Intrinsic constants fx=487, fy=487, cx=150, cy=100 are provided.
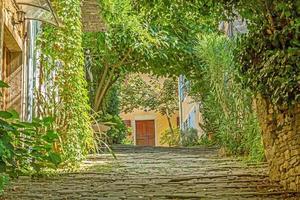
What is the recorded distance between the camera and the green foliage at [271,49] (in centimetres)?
340

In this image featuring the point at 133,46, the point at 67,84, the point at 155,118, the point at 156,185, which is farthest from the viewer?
the point at 155,118

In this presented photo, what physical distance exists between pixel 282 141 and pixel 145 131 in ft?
62.3

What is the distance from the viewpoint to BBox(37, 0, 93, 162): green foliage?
19.9 ft

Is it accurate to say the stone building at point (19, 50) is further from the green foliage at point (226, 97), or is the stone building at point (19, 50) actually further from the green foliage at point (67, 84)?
the green foliage at point (226, 97)

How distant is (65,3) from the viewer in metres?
6.33

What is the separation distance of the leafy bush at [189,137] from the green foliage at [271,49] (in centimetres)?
918

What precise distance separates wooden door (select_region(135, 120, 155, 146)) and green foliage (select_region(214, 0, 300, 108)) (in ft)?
60.5

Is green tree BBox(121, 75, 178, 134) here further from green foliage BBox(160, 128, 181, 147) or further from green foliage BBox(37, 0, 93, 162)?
green foliage BBox(37, 0, 93, 162)

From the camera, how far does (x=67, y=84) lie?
6164 mm

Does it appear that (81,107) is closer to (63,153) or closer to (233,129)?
(63,153)

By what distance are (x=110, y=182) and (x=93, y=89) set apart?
24.6ft

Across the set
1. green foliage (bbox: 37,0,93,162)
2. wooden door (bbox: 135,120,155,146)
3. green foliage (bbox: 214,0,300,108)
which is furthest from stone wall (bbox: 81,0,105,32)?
wooden door (bbox: 135,120,155,146)

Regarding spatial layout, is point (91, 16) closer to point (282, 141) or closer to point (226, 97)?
point (226, 97)

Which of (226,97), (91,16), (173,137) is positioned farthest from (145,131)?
(226,97)
